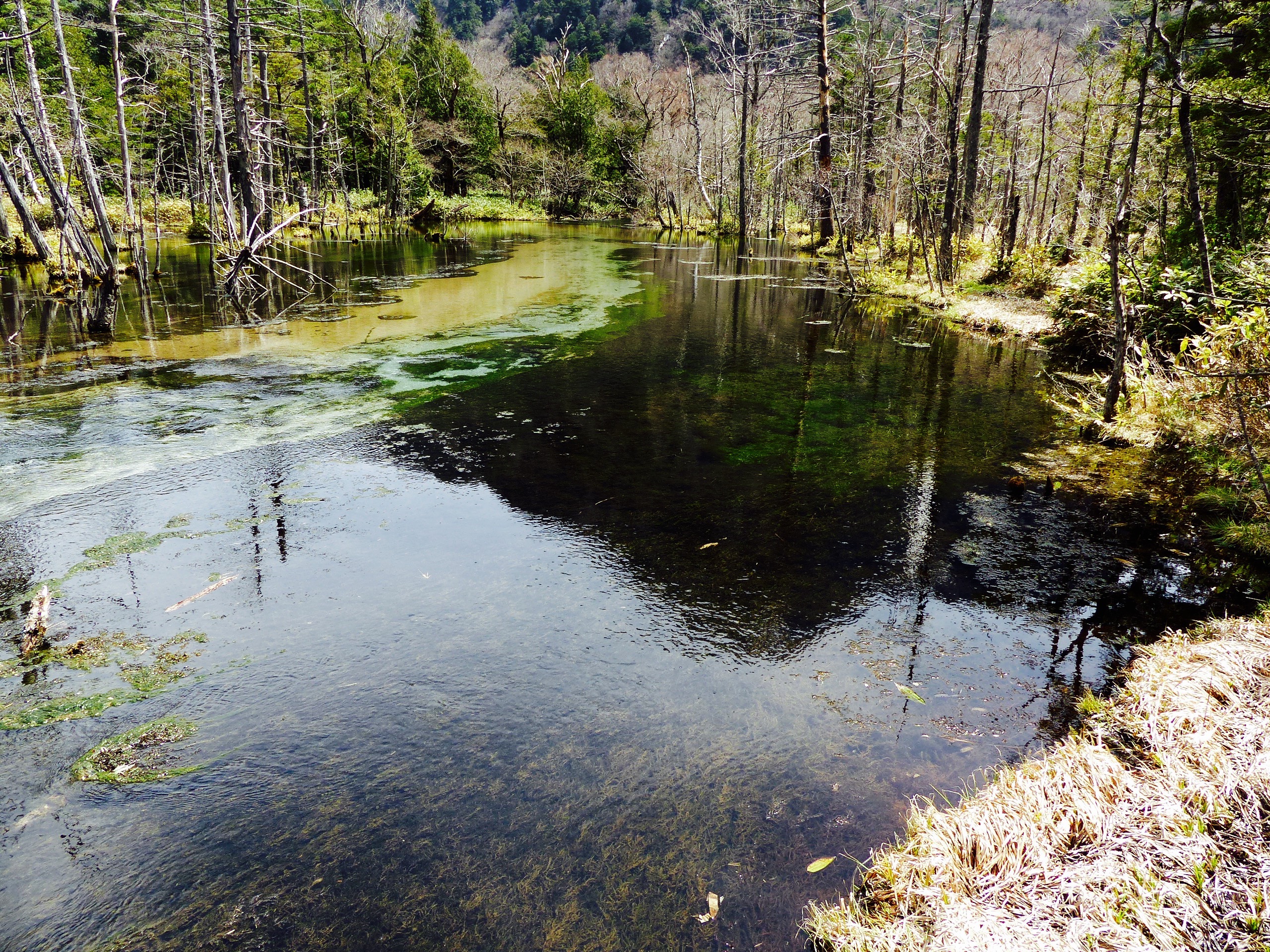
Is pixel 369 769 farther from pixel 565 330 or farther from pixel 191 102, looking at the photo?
pixel 191 102

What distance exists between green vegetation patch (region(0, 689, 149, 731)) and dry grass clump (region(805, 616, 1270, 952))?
136 inches

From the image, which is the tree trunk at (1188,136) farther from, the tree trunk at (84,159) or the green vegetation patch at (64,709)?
the tree trunk at (84,159)

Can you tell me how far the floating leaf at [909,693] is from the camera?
3818 mm

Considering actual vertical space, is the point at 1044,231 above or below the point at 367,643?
above

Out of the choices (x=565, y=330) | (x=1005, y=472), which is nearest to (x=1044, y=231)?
(x=565, y=330)

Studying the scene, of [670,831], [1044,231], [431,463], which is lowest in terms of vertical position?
[670,831]

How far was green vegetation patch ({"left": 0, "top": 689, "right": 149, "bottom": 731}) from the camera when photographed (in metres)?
3.44

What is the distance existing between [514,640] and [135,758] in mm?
1905

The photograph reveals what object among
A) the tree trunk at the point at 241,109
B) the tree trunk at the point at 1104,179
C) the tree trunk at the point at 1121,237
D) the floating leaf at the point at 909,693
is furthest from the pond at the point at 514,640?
the tree trunk at the point at 1104,179

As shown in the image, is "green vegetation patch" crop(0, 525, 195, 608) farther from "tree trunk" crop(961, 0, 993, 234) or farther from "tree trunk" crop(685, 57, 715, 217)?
"tree trunk" crop(685, 57, 715, 217)

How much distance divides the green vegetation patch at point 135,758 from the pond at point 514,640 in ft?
0.18

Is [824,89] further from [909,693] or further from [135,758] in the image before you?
[135,758]

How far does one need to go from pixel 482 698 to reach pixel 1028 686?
9.68 ft

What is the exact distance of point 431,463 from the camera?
6.98m
